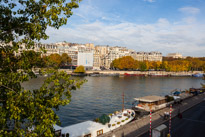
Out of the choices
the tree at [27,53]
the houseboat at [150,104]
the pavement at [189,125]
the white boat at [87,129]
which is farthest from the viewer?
the houseboat at [150,104]

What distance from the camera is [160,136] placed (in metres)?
14.6

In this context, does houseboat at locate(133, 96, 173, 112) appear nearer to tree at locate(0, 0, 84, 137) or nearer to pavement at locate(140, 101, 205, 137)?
pavement at locate(140, 101, 205, 137)

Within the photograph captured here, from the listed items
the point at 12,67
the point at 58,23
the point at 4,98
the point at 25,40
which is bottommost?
the point at 4,98

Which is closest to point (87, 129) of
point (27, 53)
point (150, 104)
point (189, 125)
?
point (189, 125)

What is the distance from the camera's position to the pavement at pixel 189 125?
18.2m

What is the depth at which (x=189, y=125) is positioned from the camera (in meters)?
20.9

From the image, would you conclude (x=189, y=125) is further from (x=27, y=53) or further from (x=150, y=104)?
(x=27, y=53)

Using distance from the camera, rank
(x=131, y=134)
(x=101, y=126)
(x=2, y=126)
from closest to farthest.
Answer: (x=2, y=126)
(x=131, y=134)
(x=101, y=126)

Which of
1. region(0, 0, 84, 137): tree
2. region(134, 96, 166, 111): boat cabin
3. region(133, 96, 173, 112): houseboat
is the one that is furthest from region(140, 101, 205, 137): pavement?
region(0, 0, 84, 137): tree

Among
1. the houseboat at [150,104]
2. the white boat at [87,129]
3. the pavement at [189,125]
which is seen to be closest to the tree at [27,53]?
the white boat at [87,129]

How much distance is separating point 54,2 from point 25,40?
5.68 feet

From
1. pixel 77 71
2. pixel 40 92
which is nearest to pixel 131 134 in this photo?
pixel 40 92

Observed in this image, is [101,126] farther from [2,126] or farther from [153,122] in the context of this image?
[2,126]

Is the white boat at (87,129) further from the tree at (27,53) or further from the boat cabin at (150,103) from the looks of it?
the tree at (27,53)
